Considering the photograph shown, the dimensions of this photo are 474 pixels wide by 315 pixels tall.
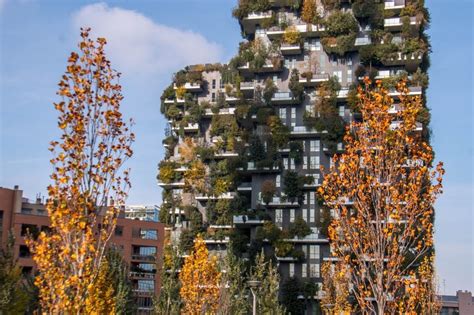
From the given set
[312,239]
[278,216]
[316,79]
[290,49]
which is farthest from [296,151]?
[290,49]

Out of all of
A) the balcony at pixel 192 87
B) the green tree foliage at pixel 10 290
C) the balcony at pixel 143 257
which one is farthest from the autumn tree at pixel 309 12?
the green tree foliage at pixel 10 290

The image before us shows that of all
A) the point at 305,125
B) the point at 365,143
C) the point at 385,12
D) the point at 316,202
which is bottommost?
the point at 365,143

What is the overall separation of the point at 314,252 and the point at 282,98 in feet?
59.4

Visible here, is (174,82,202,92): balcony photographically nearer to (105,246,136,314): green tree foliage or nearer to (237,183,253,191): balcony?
(237,183,253,191): balcony

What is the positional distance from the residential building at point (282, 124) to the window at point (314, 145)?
114 mm

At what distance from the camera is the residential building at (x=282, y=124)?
220 ft

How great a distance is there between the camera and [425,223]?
14945mm

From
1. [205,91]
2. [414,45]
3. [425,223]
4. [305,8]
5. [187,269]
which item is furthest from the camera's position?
[205,91]

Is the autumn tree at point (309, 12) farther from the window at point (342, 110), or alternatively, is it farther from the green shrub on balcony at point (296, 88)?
the window at point (342, 110)

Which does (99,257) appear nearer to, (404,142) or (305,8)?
(404,142)

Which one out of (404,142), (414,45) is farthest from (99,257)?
(414,45)

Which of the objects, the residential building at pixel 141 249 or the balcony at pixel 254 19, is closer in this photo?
the balcony at pixel 254 19

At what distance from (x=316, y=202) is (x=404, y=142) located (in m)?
52.8

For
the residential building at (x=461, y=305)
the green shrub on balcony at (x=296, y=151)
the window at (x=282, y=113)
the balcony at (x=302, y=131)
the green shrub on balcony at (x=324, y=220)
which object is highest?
the window at (x=282, y=113)
